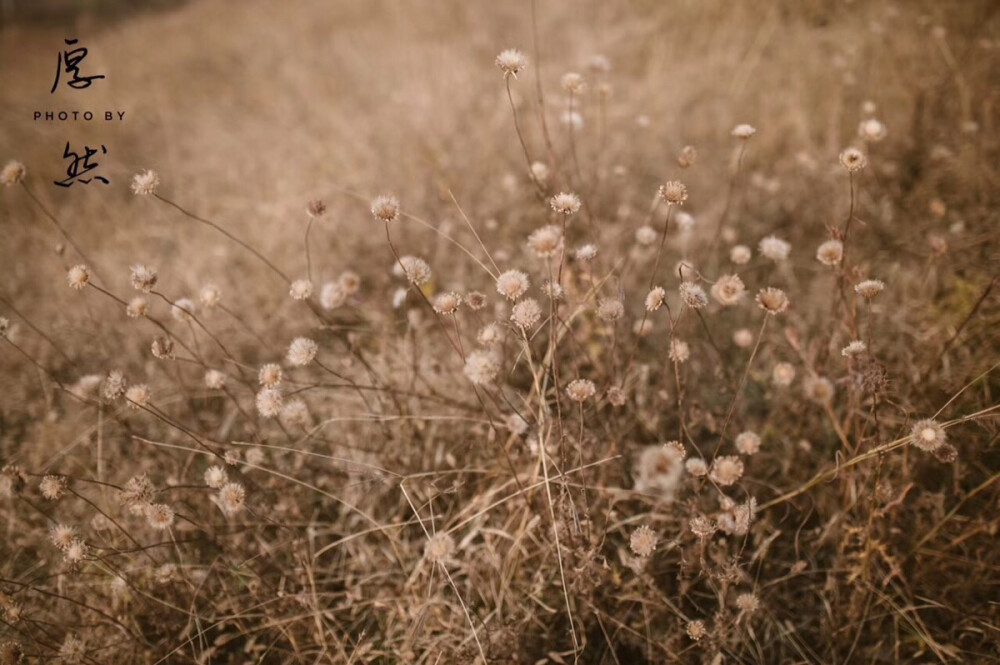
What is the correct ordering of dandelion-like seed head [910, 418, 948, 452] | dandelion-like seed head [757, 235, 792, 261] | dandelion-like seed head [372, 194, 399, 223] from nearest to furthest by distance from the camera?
dandelion-like seed head [910, 418, 948, 452] < dandelion-like seed head [372, 194, 399, 223] < dandelion-like seed head [757, 235, 792, 261]

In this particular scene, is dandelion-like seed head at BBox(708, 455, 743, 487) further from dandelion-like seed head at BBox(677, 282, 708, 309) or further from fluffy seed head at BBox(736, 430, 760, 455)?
dandelion-like seed head at BBox(677, 282, 708, 309)

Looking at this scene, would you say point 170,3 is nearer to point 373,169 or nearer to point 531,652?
point 373,169

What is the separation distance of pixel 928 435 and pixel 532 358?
1.26 metres

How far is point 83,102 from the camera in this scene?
511 cm

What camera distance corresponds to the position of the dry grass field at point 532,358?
1557mm

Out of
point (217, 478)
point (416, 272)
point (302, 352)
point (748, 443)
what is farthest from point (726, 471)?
point (217, 478)

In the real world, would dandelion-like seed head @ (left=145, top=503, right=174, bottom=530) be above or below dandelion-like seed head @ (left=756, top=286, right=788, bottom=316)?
below

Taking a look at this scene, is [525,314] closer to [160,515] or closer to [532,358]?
[532,358]

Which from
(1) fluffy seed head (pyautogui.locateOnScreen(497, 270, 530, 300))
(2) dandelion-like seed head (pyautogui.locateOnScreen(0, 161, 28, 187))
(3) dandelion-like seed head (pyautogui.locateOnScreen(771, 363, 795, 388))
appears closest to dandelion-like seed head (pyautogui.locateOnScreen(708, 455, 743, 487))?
(3) dandelion-like seed head (pyautogui.locateOnScreen(771, 363, 795, 388))

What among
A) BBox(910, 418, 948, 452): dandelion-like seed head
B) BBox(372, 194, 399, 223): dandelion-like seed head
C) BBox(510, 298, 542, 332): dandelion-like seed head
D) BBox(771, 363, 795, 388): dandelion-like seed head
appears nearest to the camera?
BBox(910, 418, 948, 452): dandelion-like seed head

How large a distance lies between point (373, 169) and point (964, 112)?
138 inches

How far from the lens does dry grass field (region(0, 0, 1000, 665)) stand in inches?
61.3

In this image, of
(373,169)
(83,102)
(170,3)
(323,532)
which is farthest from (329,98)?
(170,3)

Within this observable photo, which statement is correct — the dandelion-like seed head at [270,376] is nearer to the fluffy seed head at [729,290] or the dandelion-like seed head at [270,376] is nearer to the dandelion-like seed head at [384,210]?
the dandelion-like seed head at [384,210]
